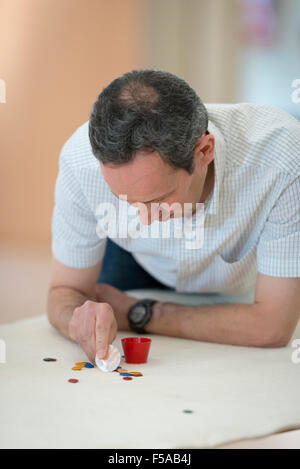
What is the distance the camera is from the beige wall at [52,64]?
4.93 m

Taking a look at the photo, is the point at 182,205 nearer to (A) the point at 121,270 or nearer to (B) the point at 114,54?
(A) the point at 121,270

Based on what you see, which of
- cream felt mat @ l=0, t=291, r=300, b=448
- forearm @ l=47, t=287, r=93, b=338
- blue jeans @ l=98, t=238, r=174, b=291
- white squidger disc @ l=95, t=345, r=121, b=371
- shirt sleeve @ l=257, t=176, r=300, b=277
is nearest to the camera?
cream felt mat @ l=0, t=291, r=300, b=448

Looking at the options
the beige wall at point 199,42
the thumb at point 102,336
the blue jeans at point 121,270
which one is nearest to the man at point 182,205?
the thumb at point 102,336

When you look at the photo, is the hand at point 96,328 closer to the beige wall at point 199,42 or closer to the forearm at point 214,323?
the forearm at point 214,323

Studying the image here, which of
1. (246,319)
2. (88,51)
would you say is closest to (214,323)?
(246,319)

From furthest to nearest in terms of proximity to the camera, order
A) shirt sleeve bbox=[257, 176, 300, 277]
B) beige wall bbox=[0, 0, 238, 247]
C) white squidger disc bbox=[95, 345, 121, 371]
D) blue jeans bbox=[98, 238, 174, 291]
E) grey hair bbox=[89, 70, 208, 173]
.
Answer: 1. beige wall bbox=[0, 0, 238, 247]
2. blue jeans bbox=[98, 238, 174, 291]
3. shirt sleeve bbox=[257, 176, 300, 277]
4. white squidger disc bbox=[95, 345, 121, 371]
5. grey hair bbox=[89, 70, 208, 173]

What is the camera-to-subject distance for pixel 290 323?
5.13 feet

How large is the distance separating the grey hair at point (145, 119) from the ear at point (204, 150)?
5 cm

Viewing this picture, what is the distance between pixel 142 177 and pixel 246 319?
0.50 meters

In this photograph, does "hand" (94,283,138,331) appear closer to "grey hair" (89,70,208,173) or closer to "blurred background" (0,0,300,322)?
"grey hair" (89,70,208,173)

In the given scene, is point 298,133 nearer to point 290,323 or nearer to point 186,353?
point 290,323

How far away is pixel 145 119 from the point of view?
1.26 meters

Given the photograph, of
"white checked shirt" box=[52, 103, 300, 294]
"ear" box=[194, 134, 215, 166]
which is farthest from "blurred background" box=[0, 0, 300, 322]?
"ear" box=[194, 134, 215, 166]

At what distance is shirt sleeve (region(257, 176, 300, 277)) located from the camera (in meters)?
1.50
